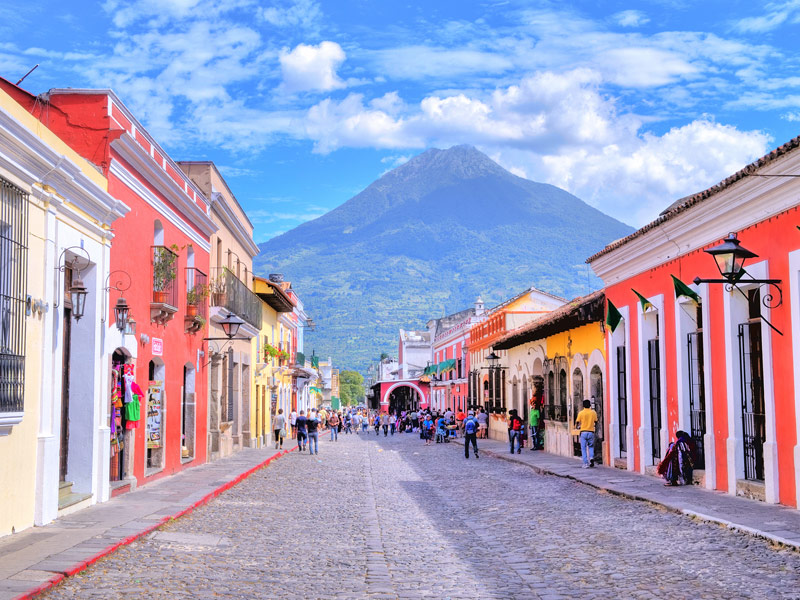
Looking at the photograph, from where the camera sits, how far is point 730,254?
11617mm

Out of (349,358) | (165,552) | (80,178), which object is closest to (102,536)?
(165,552)

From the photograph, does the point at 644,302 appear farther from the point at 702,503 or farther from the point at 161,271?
the point at 161,271

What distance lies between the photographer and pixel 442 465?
23266mm

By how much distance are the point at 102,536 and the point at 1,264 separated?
2949 millimetres

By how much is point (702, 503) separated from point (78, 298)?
8626 millimetres

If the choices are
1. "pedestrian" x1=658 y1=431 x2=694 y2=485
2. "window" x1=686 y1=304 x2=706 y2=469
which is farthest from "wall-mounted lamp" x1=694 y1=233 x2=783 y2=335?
"pedestrian" x1=658 y1=431 x2=694 y2=485

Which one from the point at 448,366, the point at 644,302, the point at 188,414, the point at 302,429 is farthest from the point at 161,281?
the point at 448,366

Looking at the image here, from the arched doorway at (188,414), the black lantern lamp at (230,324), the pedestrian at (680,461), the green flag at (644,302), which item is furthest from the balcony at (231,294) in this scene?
the pedestrian at (680,461)

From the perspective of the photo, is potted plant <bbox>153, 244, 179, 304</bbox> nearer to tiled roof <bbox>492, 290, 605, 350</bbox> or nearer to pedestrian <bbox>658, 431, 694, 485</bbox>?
pedestrian <bbox>658, 431, 694, 485</bbox>

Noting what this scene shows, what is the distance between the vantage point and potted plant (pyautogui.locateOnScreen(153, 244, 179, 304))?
1588 centimetres

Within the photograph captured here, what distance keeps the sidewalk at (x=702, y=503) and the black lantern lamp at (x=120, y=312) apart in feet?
25.9

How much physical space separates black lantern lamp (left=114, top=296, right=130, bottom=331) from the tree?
424 ft

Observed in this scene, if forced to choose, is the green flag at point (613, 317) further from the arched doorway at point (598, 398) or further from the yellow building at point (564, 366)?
the arched doorway at point (598, 398)

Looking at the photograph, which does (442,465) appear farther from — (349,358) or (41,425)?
(349,358)
